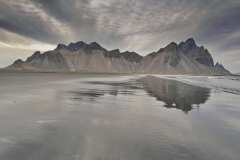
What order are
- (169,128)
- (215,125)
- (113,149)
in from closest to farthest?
(113,149) → (169,128) → (215,125)

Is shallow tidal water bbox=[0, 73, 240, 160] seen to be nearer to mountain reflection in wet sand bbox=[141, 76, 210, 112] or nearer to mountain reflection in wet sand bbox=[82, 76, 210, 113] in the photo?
mountain reflection in wet sand bbox=[141, 76, 210, 112]

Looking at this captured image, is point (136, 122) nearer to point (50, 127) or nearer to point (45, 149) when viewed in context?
point (50, 127)

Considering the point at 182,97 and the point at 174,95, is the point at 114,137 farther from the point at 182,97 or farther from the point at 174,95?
the point at 174,95

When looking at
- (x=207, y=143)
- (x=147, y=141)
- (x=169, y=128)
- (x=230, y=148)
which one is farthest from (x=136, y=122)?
(x=230, y=148)

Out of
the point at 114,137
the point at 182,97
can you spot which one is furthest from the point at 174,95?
the point at 114,137

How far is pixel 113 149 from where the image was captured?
182 inches

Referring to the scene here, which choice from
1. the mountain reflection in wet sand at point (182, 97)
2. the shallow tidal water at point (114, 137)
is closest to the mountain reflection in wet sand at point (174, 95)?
the mountain reflection in wet sand at point (182, 97)

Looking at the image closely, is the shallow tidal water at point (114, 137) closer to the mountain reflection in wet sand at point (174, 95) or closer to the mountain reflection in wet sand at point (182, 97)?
the mountain reflection in wet sand at point (182, 97)

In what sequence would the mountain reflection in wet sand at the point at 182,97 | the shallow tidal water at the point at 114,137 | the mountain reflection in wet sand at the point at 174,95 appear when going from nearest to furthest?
the shallow tidal water at the point at 114,137
the mountain reflection in wet sand at the point at 182,97
the mountain reflection in wet sand at the point at 174,95

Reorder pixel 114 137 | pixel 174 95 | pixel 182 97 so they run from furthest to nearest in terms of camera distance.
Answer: pixel 174 95 → pixel 182 97 → pixel 114 137

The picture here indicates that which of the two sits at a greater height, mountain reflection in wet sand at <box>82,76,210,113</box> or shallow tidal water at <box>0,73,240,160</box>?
shallow tidal water at <box>0,73,240,160</box>

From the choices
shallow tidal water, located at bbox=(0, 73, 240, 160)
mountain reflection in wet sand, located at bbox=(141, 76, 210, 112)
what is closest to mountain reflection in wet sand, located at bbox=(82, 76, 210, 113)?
mountain reflection in wet sand, located at bbox=(141, 76, 210, 112)

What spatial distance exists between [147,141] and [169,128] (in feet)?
6.19

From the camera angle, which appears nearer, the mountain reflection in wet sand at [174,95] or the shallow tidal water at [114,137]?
the shallow tidal water at [114,137]
